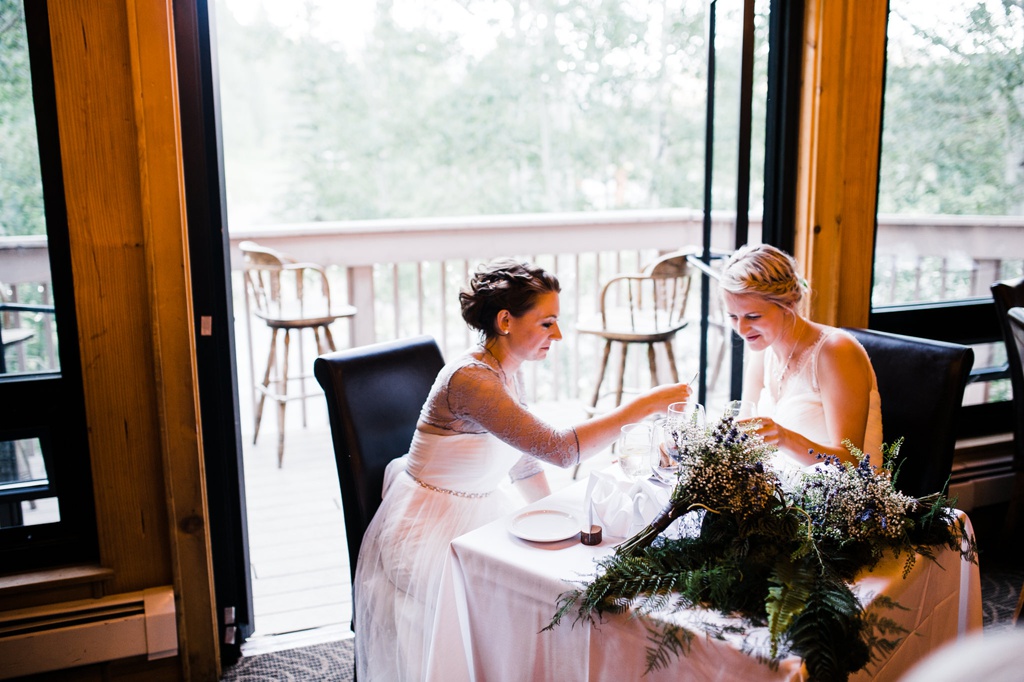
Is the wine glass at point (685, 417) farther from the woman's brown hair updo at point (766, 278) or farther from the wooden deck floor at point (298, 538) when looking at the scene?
the wooden deck floor at point (298, 538)

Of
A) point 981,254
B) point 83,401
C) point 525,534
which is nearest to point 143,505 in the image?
point 83,401

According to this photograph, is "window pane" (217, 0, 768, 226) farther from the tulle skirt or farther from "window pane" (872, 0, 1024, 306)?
the tulle skirt

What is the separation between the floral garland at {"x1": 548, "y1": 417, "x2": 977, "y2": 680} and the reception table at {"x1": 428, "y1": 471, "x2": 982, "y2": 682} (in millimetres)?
28

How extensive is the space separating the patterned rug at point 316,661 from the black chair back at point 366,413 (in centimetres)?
59

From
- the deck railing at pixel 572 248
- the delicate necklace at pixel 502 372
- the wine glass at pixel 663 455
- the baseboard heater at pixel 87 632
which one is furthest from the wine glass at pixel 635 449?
the deck railing at pixel 572 248

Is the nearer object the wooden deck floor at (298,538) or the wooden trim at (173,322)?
the wooden trim at (173,322)

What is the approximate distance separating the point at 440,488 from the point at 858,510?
0.94m

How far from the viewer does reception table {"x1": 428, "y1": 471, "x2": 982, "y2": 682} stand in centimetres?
119

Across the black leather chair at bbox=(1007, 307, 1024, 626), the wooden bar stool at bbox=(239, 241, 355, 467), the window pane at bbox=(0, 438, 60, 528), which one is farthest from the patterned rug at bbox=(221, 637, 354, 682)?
the black leather chair at bbox=(1007, 307, 1024, 626)

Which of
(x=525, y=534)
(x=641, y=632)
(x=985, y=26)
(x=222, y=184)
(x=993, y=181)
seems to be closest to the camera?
(x=641, y=632)

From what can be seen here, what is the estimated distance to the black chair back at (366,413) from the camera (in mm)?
1903

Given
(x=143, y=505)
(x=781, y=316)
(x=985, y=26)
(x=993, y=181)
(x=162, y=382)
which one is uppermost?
(x=985, y=26)

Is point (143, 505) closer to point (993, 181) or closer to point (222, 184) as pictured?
point (222, 184)

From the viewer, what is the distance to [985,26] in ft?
9.55
